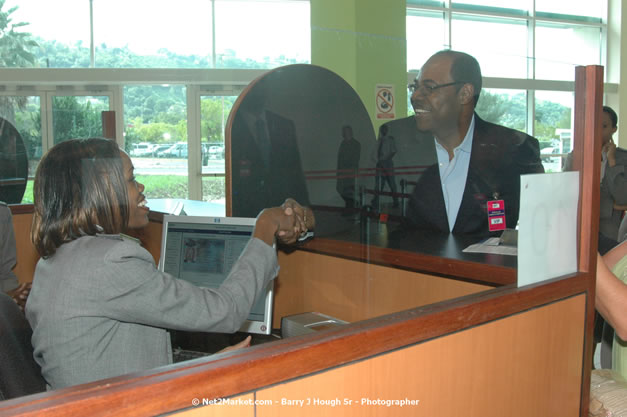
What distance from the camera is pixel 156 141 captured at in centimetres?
197

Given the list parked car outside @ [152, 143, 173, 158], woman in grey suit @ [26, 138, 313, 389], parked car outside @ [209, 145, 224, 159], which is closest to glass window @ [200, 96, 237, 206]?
parked car outside @ [209, 145, 224, 159]

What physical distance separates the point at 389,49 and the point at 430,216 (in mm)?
558

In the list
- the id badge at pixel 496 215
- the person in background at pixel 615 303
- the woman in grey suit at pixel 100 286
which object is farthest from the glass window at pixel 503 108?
the woman in grey suit at pixel 100 286

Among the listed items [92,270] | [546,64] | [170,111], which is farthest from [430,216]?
[92,270]

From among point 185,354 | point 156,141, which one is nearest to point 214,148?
point 156,141

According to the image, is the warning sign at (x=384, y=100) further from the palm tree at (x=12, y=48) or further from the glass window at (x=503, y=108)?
the palm tree at (x=12, y=48)

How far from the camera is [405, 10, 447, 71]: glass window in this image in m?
1.69

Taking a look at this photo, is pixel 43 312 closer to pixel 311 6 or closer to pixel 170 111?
pixel 170 111

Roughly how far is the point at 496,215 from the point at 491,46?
1.89ft

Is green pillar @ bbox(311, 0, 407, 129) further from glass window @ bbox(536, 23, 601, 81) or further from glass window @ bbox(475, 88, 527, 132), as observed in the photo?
glass window @ bbox(536, 23, 601, 81)

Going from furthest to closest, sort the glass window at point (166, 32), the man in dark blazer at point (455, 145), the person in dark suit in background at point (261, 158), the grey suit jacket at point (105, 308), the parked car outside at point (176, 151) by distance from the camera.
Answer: the glass window at point (166, 32) → the parked car outside at point (176, 151) → the person in dark suit in background at point (261, 158) → the man in dark blazer at point (455, 145) → the grey suit jacket at point (105, 308)

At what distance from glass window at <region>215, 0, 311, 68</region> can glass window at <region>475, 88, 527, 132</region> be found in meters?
0.58

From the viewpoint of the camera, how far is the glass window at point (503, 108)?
65.5 inches

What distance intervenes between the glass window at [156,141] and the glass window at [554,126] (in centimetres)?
94
